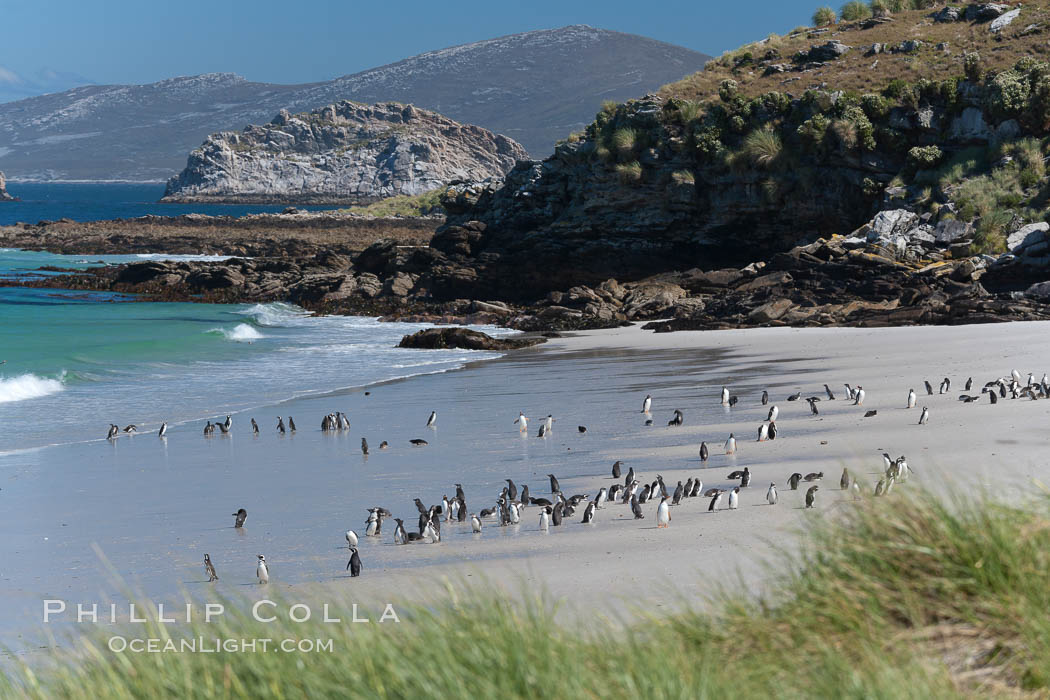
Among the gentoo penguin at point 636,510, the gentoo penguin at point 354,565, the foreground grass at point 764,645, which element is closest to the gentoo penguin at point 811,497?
the gentoo penguin at point 636,510

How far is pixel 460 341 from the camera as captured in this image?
2698 centimetres

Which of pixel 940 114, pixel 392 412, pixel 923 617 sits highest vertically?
pixel 940 114

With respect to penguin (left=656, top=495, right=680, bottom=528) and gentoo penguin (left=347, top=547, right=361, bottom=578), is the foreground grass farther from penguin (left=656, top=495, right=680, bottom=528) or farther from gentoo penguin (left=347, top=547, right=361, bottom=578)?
penguin (left=656, top=495, right=680, bottom=528)

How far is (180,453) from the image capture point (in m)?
14.6

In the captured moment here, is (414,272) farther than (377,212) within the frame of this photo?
No

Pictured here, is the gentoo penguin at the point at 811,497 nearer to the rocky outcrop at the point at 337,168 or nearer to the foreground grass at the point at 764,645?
the foreground grass at the point at 764,645

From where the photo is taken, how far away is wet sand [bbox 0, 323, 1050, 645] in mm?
7610

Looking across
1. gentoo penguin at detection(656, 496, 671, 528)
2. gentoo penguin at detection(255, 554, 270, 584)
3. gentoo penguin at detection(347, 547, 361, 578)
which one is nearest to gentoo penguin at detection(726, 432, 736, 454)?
gentoo penguin at detection(656, 496, 671, 528)

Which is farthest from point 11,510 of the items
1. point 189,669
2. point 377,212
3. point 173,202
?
point 173,202

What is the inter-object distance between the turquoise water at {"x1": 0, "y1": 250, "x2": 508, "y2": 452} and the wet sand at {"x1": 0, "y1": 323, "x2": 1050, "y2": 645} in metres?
2.16

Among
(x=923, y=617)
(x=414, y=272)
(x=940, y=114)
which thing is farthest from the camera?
(x=414, y=272)

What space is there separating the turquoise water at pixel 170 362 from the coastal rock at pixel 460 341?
28.2 inches

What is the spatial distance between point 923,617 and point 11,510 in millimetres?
10497

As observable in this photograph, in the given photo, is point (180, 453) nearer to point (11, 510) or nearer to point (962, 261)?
point (11, 510)
